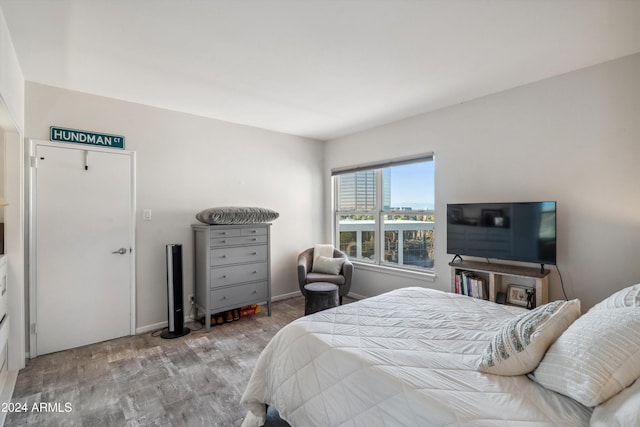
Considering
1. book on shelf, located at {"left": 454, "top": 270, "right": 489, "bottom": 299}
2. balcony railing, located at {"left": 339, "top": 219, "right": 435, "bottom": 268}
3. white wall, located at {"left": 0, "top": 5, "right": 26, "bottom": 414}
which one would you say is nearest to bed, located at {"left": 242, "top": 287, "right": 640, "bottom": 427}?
book on shelf, located at {"left": 454, "top": 270, "right": 489, "bottom": 299}

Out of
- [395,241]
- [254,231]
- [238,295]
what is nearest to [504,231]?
[395,241]

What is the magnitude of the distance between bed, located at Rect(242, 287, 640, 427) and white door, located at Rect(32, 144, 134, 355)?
2.26 m

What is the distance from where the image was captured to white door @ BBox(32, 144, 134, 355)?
280cm

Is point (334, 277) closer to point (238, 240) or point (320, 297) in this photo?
point (320, 297)

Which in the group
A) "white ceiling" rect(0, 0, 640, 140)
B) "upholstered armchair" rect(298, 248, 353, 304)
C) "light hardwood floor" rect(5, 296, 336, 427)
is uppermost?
"white ceiling" rect(0, 0, 640, 140)

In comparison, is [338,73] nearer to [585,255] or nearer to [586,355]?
[586,355]

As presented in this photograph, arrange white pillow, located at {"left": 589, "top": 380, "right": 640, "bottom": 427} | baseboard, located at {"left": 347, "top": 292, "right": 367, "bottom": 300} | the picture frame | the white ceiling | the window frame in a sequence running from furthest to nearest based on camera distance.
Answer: baseboard, located at {"left": 347, "top": 292, "right": 367, "bottom": 300}
the window frame
the picture frame
the white ceiling
white pillow, located at {"left": 589, "top": 380, "right": 640, "bottom": 427}

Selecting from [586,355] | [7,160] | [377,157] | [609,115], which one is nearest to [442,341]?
[586,355]

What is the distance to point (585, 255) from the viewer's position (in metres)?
2.55

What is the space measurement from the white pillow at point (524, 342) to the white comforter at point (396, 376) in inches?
1.9

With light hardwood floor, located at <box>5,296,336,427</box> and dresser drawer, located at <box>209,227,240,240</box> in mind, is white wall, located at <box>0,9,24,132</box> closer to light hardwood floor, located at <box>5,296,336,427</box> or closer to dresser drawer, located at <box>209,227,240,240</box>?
dresser drawer, located at <box>209,227,240,240</box>

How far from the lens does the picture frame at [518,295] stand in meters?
2.74

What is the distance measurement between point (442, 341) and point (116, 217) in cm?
333

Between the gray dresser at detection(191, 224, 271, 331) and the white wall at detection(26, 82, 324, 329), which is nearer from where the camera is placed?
the white wall at detection(26, 82, 324, 329)
